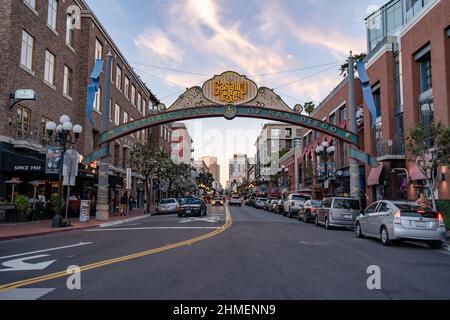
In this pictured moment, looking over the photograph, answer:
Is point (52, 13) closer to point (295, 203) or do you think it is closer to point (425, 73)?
point (295, 203)

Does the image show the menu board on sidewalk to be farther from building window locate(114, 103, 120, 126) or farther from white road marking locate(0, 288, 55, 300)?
building window locate(114, 103, 120, 126)

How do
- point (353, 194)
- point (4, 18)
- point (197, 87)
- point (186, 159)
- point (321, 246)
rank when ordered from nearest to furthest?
point (321, 246)
point (4, 18)
point (353, 194)
point (197, 87)
point (186, 159)

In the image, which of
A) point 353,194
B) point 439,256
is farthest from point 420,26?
point 439,256

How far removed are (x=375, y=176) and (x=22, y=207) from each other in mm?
24166

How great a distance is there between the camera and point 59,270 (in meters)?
8.97

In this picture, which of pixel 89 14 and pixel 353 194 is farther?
pixel 89 14

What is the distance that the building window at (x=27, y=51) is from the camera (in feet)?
83.3

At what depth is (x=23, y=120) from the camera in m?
25.4

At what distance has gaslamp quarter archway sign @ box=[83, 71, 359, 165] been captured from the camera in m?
29.3

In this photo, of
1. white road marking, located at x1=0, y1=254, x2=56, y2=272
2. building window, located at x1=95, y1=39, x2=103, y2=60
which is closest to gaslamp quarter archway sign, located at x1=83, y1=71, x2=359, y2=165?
building window, located at x1=95, y1=39, x2=103, y2=60

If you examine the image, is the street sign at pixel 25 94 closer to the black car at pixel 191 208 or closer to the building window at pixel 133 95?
the black car at pixel 191 208

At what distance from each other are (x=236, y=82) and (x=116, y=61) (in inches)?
788

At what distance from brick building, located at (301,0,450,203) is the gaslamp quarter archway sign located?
16.6ft
